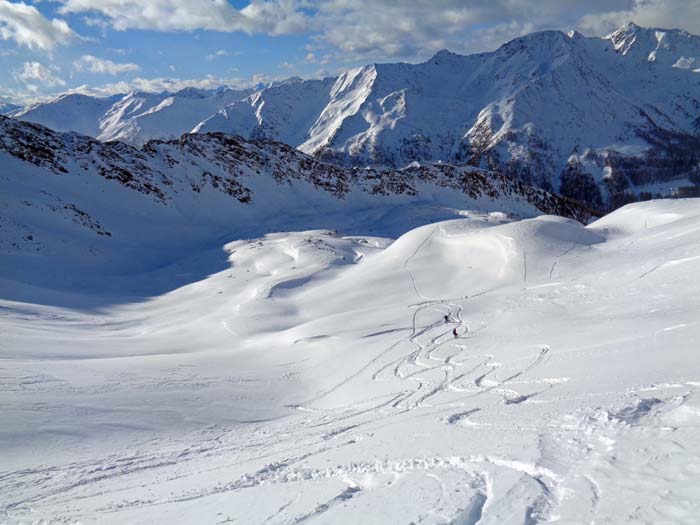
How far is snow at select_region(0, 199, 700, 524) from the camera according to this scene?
7562 mm

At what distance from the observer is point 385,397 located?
14.8 m

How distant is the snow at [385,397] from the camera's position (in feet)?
24.8

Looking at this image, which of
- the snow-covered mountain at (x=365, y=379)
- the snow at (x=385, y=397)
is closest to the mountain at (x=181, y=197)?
the snow-covered mountain at (x=365, y=379)

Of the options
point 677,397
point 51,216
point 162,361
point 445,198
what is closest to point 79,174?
point 51,216

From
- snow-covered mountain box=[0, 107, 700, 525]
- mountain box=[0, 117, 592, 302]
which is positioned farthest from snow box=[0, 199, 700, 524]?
mountain box=[0, 117, 592, 302]

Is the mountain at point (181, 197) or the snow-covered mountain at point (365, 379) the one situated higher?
the mountain at point (181, 197)

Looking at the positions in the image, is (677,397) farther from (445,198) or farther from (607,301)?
(445,198)

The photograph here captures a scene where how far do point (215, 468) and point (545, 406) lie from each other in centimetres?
751

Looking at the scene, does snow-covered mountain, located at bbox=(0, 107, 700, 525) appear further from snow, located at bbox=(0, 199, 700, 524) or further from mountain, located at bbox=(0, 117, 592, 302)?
mountain, located at bbox=(0, 117, 592, 302)

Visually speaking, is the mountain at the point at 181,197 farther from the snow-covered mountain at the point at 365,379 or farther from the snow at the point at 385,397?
the snow at the point at 385,397

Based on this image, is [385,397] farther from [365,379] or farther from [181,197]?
[181,197]

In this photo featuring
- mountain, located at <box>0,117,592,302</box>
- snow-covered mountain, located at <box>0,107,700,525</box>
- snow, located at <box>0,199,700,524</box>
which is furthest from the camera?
mountain, located at <box>0,117,592,302</box>

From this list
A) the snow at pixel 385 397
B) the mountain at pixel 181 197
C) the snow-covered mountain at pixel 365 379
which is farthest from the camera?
the mountain at pixel 181 197

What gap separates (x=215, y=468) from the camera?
10.7 m
